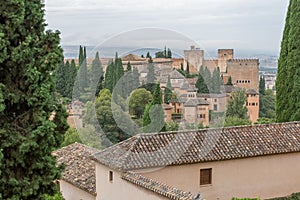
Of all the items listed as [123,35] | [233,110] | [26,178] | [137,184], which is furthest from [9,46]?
[233,110]

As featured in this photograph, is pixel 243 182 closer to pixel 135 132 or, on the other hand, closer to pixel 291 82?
pixel 135 132

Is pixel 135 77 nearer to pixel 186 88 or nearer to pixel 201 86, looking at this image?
pixel 186 88

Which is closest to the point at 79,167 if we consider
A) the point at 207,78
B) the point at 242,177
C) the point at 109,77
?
the point at 109,77

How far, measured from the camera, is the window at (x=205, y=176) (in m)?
14.3

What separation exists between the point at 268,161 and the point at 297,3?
9143 mm

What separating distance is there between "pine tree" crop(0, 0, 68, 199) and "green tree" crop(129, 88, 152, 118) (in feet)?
12.8

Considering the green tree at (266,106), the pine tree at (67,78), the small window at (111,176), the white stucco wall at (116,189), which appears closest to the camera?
the white stucco wall at (116,189)

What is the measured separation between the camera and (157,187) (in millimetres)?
11438

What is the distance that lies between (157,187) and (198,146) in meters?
3.24

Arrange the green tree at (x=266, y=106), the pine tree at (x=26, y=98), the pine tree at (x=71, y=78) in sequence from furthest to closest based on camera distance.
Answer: the green tree at (x=266, y=106) → the pine tree at (x=71, y=78) → the pine tree at (x=26, y=98)

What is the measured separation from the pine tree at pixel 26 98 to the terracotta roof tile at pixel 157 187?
309 centimetres

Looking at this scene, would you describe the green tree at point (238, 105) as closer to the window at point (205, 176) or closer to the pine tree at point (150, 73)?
the window at point (205, 176)

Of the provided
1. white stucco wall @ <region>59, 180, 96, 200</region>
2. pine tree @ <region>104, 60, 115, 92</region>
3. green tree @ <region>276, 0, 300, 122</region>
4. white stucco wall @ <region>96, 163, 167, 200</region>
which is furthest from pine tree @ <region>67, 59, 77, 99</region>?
green tree @ <region>276, 0, 300, 122</region>

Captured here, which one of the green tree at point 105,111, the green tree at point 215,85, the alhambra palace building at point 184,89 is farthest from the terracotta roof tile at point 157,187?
the green tree at point 215,85
